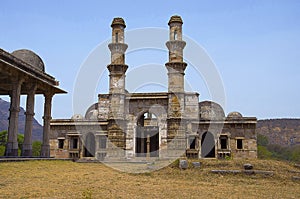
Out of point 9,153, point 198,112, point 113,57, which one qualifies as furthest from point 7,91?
point 198,112

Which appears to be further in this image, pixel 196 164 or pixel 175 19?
pixel 175 19

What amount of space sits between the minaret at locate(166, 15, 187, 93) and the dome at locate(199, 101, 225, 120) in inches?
144

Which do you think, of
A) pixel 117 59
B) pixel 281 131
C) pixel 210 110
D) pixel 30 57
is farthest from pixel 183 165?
pixel 281 131

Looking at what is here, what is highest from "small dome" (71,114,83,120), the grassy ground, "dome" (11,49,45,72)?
"dome" (11,49,45,72)

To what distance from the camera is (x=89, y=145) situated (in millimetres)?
30344

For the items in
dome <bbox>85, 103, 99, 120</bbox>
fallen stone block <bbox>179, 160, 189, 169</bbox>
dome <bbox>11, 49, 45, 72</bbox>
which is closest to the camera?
fallen stone block <bbox>179, 160, 189, 169</bbox>

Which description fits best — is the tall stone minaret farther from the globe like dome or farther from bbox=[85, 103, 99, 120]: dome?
the globe like dome

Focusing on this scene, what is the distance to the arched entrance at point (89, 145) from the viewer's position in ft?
97.8

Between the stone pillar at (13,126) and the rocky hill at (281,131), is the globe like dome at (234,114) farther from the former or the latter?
the rocky hill at (281,131)

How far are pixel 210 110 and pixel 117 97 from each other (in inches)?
331

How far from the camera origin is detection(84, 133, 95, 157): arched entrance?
29797mm

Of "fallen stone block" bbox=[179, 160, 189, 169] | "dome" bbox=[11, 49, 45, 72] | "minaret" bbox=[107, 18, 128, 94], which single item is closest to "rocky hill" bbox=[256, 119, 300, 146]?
"minaret" bbox=[107, 18, 128, 94]

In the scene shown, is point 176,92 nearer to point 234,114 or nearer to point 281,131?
point 234,114

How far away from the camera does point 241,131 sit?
2752cm
